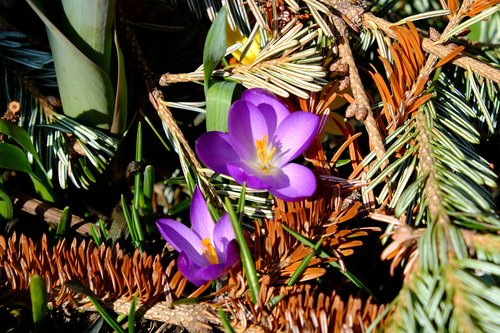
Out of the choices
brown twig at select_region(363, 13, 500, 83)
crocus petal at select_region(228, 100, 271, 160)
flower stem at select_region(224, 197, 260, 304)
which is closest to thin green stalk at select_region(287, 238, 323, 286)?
flower stem at select_region(224, 197, 260, 304)

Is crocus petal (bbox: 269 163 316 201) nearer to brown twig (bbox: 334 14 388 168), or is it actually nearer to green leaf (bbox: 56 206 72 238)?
brown twig (bbox: 334 14 388 168)

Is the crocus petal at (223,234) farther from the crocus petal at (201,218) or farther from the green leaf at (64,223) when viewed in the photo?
the green leaf at (64,223)

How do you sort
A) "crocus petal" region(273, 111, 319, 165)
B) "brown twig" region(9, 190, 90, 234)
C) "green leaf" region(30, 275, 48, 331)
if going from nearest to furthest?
1. "green leaf" region(30, 275, 48, 331)
2. "crocus petal" region(273, 111, 319, 165)
3. "brown twig" region(9, 190, 90, 234)

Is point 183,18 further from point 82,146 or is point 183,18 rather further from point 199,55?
point 82,146

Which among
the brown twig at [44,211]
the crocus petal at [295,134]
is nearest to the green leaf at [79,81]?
the brown twig at [44,211]

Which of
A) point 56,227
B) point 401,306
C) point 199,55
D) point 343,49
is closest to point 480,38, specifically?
point 343,49
